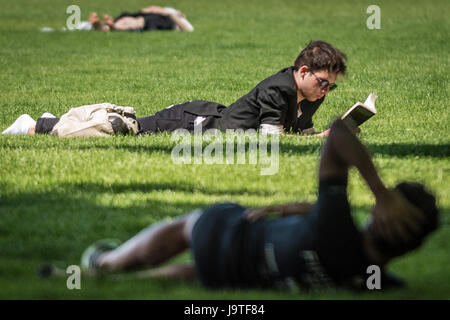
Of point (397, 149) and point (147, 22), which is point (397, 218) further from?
point (147, 22)

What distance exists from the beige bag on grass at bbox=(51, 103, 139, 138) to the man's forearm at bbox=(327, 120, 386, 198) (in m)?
5.25

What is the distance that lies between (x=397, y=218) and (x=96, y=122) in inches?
222

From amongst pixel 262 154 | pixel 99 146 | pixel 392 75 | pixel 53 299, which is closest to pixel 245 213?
pixel 53 299

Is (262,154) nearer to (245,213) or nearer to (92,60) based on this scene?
(245,213)

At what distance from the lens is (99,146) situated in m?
8.25

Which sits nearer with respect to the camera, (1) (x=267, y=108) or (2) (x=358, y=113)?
(2) (x=358, y=113)

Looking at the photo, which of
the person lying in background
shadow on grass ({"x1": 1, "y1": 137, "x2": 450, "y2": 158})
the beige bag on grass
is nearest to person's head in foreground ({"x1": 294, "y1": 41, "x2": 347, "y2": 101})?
shadow on grass ({"x1": 1, "y1": 137, "x2": 450, "y2": 158})

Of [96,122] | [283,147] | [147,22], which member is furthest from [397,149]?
[147,22]

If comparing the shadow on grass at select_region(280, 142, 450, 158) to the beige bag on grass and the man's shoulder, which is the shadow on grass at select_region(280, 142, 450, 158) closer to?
the man's shoulder

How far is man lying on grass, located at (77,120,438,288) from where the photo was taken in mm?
3943

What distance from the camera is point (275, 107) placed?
8570mm

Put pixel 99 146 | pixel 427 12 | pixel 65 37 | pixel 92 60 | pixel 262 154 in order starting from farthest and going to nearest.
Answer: pixel 427 12 → pixel 65 37 → pixel 92 60 → pixel 99 146 → pixel 262 154
